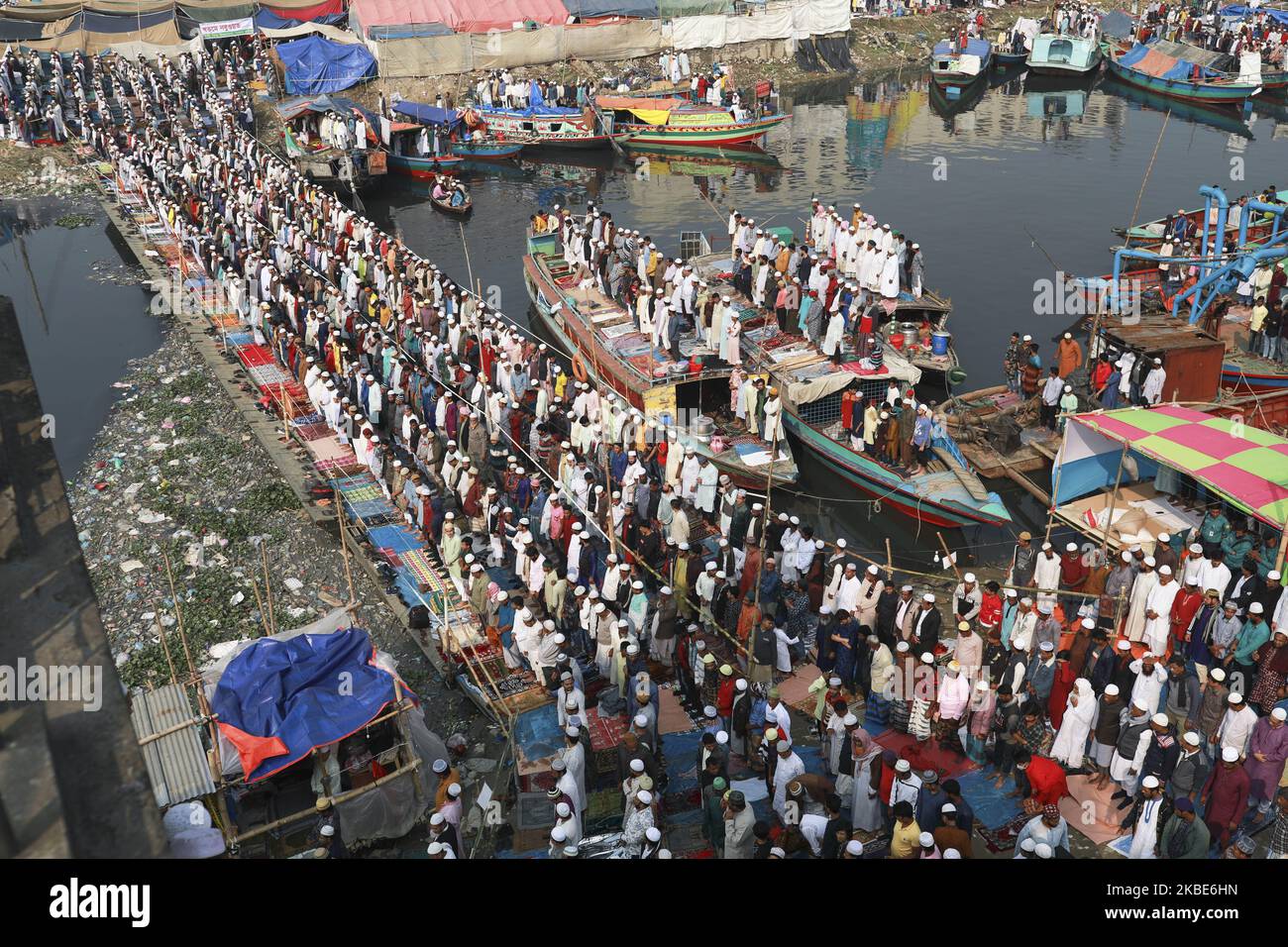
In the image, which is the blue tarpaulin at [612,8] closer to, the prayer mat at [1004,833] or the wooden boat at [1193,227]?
the wooden boat at [1193,227]

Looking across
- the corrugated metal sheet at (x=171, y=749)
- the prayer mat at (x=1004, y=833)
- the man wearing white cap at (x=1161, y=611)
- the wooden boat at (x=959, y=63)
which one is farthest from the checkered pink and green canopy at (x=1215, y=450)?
the wooden boat at (x=959, y=63)

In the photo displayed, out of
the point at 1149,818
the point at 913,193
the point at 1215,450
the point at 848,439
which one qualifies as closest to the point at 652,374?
the point at 848,439

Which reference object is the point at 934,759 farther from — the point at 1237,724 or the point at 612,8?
the point at 612,8

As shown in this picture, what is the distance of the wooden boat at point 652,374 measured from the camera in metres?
20.2

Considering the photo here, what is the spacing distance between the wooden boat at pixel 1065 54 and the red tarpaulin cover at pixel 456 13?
23.0 m

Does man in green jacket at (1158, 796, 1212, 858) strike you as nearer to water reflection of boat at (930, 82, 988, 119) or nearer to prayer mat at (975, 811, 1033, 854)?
prayer mat at (975, 811, 1033, 854)

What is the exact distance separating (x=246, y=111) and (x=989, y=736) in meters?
40.1

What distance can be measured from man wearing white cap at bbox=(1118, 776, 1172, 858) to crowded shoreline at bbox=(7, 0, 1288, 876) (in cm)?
4

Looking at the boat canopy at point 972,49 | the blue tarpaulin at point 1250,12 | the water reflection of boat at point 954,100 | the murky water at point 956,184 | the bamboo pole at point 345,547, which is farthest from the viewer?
the blue tarpaulin at point 1250,12

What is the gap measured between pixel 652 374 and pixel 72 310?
A: 17859mm
